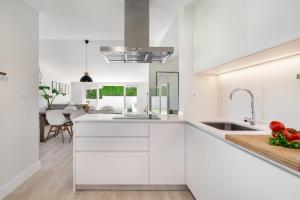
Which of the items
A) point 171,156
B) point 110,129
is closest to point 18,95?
point 110,129

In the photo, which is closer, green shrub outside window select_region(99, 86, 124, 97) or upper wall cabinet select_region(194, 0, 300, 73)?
upper wall cabinet select_region(194, 0, 300, 73)

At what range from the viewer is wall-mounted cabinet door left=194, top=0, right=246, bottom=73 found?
71.3 inches

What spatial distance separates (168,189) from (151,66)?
4683mm

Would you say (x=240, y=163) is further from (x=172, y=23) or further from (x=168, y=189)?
(x=172, y=23)

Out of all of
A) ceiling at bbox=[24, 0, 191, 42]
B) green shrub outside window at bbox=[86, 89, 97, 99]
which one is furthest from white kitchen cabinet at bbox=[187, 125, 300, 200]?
green shrub outside window at bbox=[86, 89, 97, 99]

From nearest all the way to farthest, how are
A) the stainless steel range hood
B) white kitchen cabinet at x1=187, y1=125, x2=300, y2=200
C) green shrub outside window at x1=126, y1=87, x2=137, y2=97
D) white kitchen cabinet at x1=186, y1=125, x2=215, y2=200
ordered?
white kitchen cabinet at x1=187, y1=125, x2=300, y2=200 < white kitchen cabinet at x1=186, y1=125, x2=215, y2=200 < the stainless steel range hood < green shrub outside window at x1=126, y1=87, x2=137, y2=97

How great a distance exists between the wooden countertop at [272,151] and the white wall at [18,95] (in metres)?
2.53

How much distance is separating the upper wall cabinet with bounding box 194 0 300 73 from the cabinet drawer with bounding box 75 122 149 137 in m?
1.08

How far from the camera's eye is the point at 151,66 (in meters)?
6.83

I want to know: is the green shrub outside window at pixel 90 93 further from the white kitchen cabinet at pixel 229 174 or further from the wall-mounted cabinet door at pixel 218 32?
the white kitchen cabinet at pixel 229 174

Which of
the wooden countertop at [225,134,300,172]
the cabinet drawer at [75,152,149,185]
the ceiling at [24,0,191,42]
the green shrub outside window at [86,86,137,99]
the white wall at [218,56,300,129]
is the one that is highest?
the ceiling at [24,0,191,42]

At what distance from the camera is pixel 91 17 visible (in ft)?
11.7

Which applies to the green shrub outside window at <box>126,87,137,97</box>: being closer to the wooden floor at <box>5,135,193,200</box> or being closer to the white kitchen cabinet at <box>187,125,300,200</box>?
the wooden floor at <box>5,135,193,200</box>

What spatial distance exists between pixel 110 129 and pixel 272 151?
74.6 inches
